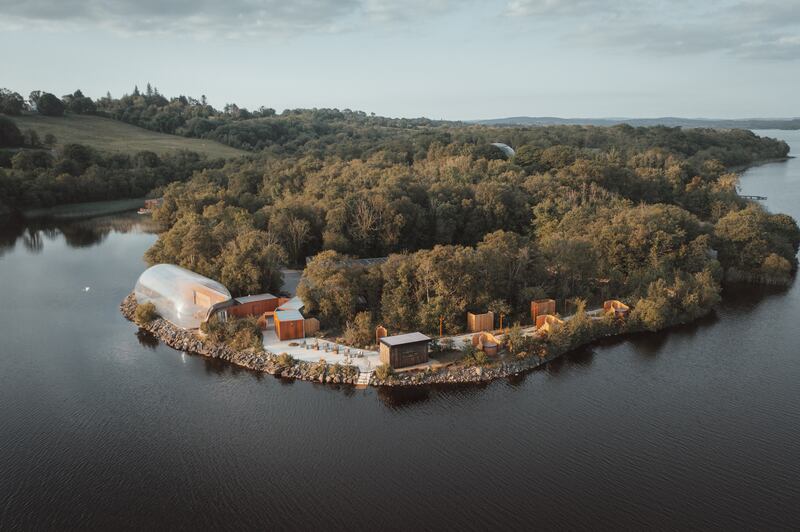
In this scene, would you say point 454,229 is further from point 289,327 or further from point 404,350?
point 404,350

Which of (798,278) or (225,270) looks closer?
(225,270)

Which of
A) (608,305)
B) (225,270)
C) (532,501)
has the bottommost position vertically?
(532,501)

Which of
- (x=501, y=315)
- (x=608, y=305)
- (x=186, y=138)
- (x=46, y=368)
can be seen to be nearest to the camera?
Answer: (x=46, y=368)

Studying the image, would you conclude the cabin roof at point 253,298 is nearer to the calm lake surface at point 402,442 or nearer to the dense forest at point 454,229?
the dense forest at point 454,229

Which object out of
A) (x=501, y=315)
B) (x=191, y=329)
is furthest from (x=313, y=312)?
(x=501, y=315)

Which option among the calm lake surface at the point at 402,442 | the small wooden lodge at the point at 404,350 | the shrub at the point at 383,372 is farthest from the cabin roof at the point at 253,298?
the shrub at the point at 383,372

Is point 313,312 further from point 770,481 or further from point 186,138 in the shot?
point 186,138

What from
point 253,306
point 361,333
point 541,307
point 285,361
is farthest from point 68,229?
point 541,307
